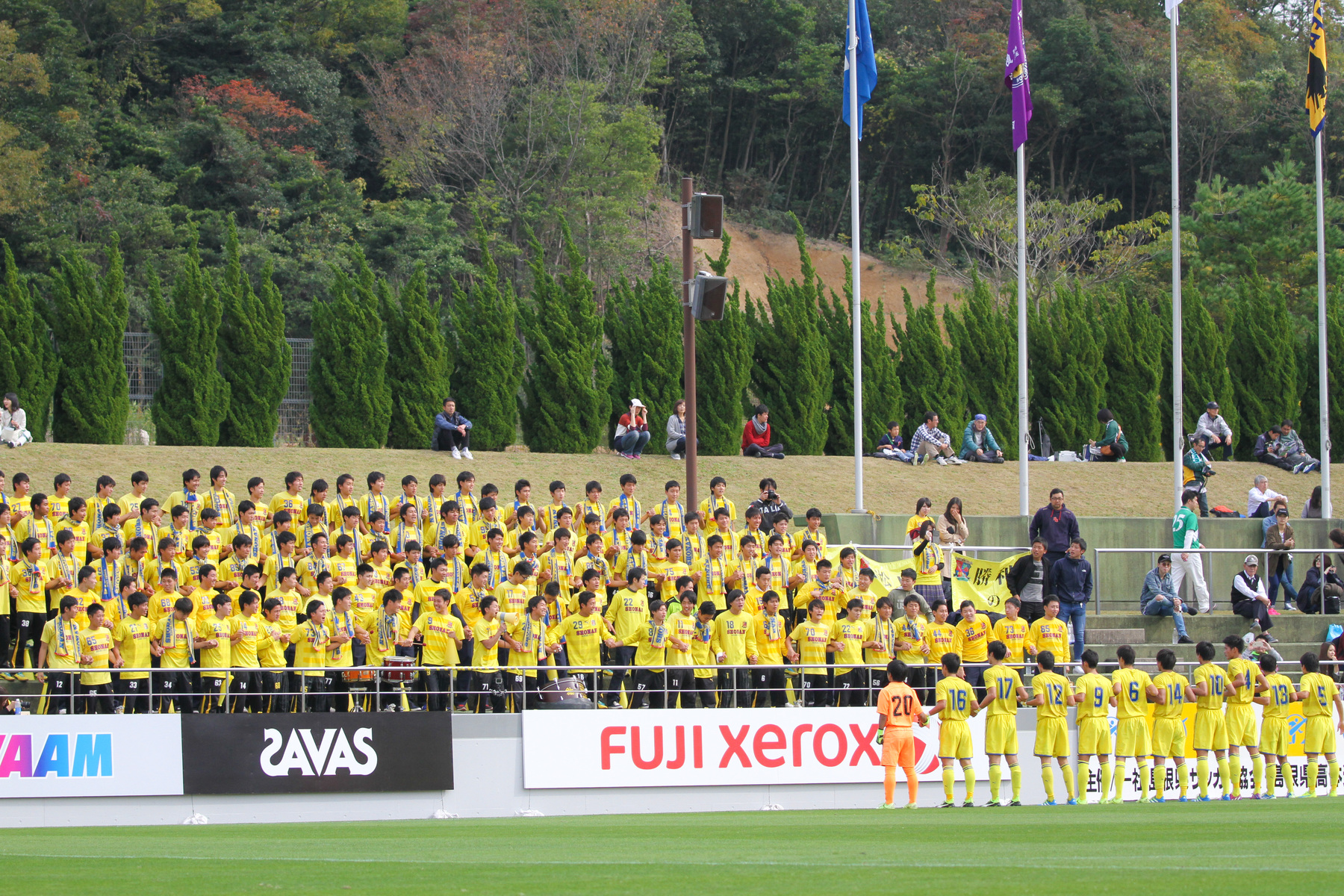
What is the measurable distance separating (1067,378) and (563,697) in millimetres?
18449

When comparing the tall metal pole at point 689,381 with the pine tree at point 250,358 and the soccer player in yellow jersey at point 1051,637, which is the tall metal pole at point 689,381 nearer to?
the soccer player in yellow jersey at point 1051,637

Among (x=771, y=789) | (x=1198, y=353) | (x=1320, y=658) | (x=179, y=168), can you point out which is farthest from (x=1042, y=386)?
(x=179, y=168)

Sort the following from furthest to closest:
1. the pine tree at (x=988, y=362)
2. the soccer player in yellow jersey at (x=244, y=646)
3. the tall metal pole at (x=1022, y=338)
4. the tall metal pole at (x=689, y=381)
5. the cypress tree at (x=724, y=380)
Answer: the pine tree at (x=988, y=362) < the cypress tree at (x=724, y=380) < the tall metal pole at (x=1022, y=338) < the tall metal pole at (x=689, y=381) < the soccer player in yellow jersey at (x=244, y=646)

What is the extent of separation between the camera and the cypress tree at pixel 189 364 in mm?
24578

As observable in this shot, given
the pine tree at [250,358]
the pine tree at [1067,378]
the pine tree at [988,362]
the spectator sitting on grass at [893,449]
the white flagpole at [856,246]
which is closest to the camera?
the white flagpole at [856,246]

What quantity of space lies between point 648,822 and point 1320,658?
1033 cm

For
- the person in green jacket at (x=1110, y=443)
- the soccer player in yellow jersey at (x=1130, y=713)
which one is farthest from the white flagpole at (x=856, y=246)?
the person in green jacket at (x=1110, y=443)

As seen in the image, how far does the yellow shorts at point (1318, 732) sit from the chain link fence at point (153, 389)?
17.2m

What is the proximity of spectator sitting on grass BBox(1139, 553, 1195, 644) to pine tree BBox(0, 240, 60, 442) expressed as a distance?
1686 centimetres

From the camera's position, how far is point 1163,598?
1983 cm

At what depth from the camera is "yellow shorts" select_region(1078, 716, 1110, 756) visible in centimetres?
1521

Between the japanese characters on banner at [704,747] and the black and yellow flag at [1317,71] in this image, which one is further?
the black and yellow flag at [1317,71]

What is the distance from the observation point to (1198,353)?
32.1 m

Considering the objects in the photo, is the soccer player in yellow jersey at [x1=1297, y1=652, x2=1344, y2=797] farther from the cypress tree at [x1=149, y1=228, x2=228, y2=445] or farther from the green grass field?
the cypress tree at [x1=149, y1=228, x2=228, y2=445]
